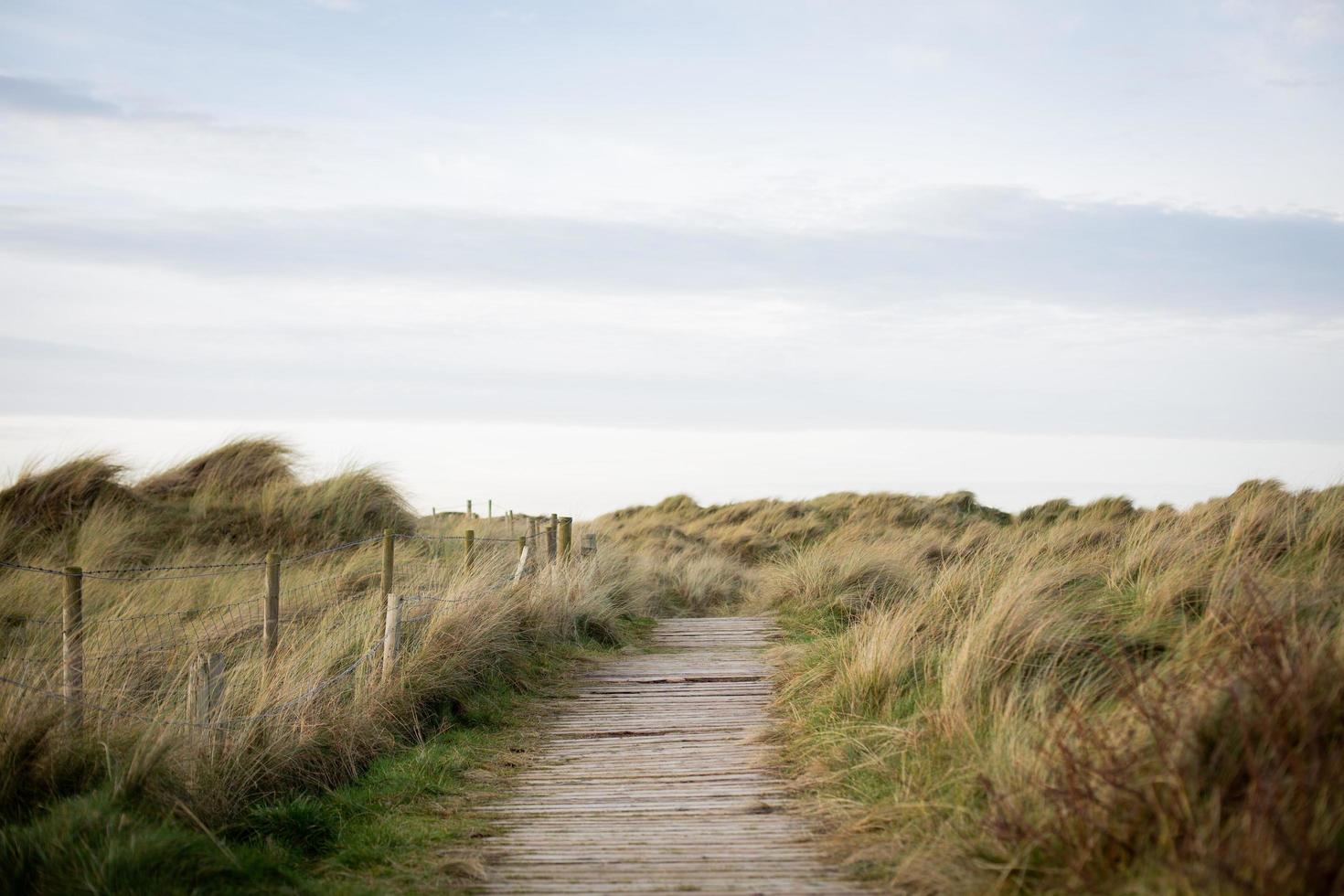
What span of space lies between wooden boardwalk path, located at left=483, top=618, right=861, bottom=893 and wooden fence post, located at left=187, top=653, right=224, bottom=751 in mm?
1655

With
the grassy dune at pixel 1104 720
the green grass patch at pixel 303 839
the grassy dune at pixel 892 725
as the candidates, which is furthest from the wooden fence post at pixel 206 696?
the grassy dune at pixel 1104 720

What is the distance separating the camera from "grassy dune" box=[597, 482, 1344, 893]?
346 centimetres

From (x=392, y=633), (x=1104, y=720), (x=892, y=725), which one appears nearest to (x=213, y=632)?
(x=392, y=633)

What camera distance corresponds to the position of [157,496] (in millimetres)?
19766

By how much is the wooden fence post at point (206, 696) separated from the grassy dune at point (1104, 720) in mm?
3324

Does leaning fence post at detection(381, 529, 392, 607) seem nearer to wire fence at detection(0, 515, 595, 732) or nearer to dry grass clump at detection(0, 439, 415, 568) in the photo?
wire fence at detection(0, 515, 595, 732)

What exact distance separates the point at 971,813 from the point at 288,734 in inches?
154

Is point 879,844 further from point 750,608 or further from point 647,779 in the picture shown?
point 750,608

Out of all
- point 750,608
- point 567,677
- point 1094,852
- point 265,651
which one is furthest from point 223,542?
point 1094,852

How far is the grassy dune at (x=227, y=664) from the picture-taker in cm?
470

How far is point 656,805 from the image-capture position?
6141mm

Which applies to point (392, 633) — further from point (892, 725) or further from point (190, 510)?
point (190, 510)

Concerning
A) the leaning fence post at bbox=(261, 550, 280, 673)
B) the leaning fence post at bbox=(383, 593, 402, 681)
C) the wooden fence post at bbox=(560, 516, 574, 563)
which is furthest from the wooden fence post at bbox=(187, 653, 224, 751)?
the wooden fence post at bbox=(560, 516, 574, 563)

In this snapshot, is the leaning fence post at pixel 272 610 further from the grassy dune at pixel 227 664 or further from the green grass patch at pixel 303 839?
the green grass patch at pixel 303 839
